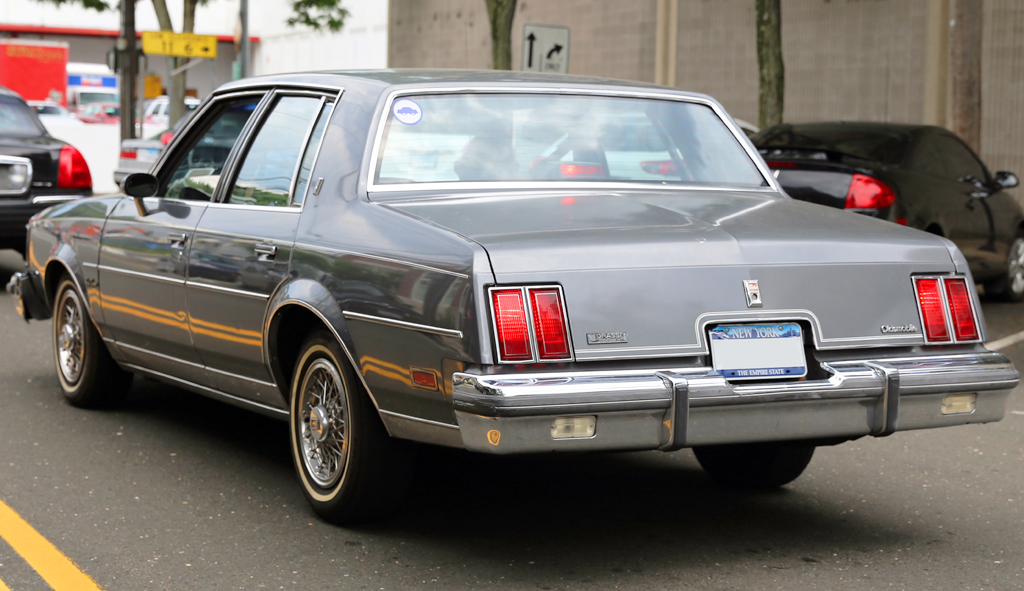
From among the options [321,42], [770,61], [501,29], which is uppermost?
[321,42]

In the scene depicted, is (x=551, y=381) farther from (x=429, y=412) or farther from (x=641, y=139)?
(x=641, y=139)

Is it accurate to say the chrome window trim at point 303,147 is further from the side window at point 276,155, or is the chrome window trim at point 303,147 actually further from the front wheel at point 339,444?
the front wheel at point 339,444

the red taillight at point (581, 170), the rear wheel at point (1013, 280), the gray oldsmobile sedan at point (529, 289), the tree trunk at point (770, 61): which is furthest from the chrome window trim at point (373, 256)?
the tree trunk at point (770, 61)

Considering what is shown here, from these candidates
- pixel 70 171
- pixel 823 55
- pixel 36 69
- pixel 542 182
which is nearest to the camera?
pixel 542 182

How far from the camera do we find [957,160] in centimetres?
1172

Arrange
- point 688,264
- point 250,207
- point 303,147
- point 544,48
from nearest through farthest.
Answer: point 688,264 < point 303,147 < point 250,207 < point 544,48

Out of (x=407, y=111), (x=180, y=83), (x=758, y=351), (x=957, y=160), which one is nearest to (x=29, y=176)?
(x=407, y=111)

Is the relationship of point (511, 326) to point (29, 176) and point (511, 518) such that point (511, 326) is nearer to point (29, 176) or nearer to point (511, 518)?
point (511, 518)

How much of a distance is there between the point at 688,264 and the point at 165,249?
2.56 m

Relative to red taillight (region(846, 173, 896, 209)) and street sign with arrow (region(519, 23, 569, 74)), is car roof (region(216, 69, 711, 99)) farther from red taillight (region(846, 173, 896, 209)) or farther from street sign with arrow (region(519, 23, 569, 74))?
street sign with arrow (region(519, 23, 569, 74))

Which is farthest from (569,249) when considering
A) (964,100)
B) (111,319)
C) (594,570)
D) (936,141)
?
(964,100)

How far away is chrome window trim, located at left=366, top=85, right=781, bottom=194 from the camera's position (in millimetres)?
4715

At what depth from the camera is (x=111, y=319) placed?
20.6ft

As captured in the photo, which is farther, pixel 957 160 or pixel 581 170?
pixel 957 160
